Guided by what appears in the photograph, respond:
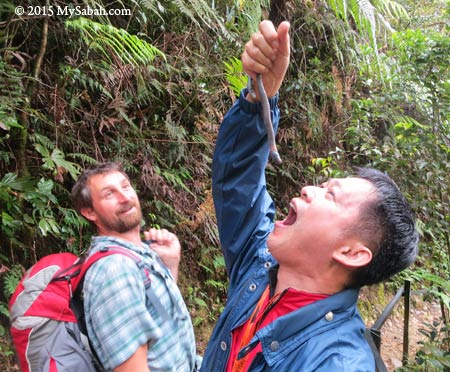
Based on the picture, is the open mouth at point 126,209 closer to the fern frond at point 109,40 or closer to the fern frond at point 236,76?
the fern frond at point 109,40

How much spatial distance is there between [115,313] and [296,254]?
858 mm

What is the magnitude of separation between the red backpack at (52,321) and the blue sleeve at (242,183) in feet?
1.89

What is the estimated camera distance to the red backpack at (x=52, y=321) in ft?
5.58

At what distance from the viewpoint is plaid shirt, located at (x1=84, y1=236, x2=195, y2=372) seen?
5.60 ft

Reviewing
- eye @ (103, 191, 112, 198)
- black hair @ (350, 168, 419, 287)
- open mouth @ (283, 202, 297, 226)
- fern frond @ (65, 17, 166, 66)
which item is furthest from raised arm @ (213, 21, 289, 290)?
fern frond @ (65, 17, 166, 66)

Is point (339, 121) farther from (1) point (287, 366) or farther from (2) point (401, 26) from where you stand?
(1) point (287, 366)

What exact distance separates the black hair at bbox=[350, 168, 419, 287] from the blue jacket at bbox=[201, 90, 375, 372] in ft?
0.38

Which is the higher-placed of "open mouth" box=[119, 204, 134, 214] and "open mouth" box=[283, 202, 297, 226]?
"open mouth" box=[283, 202, 297, 226]

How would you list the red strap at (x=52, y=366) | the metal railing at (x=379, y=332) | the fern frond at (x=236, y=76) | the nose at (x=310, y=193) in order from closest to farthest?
the nose at (x=310, y=193), the red strap at (x=52, y=366), the metal railing at (x=379, y=332), the fern frond at (x=236, y=76)

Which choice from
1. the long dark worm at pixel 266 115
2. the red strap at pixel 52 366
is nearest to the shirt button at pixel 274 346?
the long dark worm at pixel 266 115

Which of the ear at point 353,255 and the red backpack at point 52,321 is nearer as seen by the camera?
the ear at point 353,255

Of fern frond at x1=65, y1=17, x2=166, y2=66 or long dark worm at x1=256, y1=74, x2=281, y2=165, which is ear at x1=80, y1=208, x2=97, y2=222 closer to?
long dark worm at x1=256, y1=74, x2=281, y2=165

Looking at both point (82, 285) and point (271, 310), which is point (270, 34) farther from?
point (82, 285)

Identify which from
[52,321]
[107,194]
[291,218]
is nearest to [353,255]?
[291,218]
